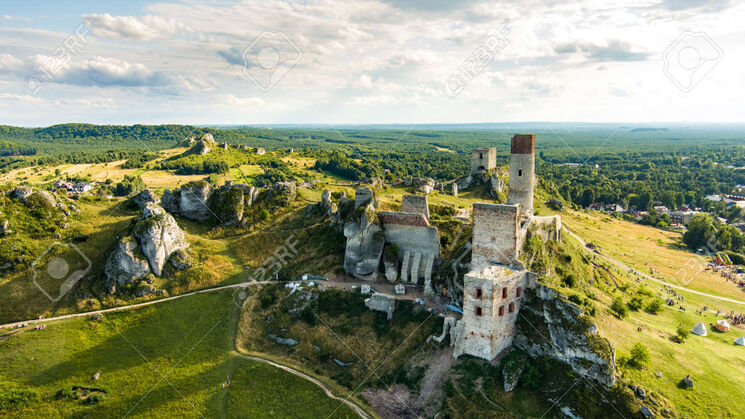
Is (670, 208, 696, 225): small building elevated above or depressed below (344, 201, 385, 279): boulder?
below

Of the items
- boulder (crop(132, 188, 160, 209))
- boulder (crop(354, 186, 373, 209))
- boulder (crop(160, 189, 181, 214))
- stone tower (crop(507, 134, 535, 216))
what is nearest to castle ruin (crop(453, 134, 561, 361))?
stone tower (crop(507, 134, 535, 216))

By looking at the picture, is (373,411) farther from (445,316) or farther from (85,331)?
(85,331)

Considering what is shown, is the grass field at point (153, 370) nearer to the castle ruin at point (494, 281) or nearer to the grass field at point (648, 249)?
the castle ruin at point (494, 281)

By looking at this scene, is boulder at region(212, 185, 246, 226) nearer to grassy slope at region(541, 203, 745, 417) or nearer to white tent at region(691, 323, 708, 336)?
grassy slope at region(541, 203, 745, 417)

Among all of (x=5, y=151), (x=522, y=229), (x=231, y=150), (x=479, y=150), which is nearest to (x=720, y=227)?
(x=479, y=150)

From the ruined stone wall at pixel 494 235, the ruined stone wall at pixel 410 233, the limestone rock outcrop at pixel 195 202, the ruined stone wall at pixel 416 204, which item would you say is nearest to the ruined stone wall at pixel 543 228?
the ruined stone wall at pixel 494 235

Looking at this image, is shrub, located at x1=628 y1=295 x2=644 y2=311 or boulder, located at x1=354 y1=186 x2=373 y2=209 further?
boulder, located at x1=354 y1=186 x2=373 y2=209

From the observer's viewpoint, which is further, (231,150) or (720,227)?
(231,150)
